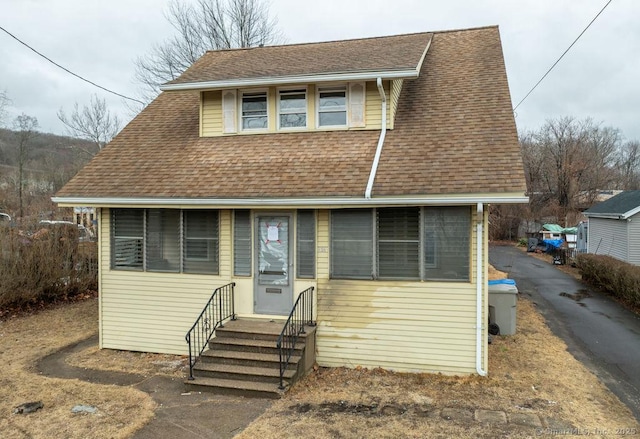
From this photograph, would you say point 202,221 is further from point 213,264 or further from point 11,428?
point 11,428

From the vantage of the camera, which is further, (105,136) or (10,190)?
(105,136)

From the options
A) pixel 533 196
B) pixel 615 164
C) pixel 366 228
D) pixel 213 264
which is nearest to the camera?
pixel 366 228

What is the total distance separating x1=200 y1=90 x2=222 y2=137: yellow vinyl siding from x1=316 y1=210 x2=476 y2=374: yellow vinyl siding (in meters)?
3.47

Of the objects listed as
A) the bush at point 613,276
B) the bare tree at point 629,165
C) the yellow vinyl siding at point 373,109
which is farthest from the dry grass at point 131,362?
the bare tree at point 629,165

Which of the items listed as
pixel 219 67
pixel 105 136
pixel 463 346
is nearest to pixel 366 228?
pixel 463 346

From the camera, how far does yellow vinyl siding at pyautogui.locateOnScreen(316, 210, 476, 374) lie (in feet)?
23.8

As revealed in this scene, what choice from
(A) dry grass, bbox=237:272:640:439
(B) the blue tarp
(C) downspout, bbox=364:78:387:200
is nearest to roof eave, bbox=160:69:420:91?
(C) downspout, bbox=364:78:387:200

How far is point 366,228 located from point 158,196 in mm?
3860

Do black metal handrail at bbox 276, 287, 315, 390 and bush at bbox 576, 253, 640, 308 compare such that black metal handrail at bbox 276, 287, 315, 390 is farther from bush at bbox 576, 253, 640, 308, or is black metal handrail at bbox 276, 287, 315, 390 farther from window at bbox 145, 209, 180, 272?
bush at bbox 576, 253, 640, 308

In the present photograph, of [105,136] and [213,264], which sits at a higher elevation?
[105,136]

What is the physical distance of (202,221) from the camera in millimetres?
8523

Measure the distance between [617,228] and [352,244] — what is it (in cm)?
1731

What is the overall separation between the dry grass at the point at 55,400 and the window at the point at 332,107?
6027 millimetres

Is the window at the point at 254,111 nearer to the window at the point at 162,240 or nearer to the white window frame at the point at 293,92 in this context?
the white window frame at the point at 293,92
